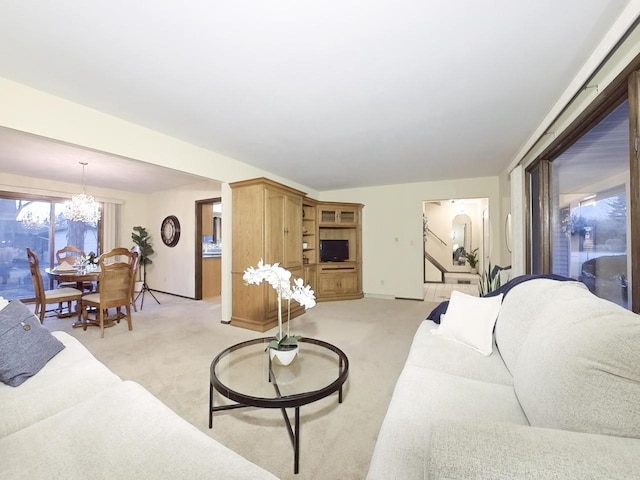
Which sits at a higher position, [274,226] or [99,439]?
[274,226]

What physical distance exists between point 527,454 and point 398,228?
509 cm

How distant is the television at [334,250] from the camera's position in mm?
5477

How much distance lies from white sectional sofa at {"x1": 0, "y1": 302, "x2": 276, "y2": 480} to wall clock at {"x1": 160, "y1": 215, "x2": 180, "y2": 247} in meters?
4.82

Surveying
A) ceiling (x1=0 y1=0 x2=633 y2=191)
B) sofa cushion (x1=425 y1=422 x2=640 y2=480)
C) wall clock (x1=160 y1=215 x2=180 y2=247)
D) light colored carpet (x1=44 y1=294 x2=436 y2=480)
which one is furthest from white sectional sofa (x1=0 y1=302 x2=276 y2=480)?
wall clock (x1=160 y1=215 x2=180 y2=247)

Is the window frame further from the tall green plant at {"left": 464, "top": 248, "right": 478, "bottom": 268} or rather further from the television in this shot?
the tall green plant at {"left": 464, "top": 248, "right": 478, "bottom": 268}

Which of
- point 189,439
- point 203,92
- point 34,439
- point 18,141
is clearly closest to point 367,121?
point 203,92

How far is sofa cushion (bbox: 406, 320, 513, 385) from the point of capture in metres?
1.44

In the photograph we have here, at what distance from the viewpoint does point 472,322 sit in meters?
1.87

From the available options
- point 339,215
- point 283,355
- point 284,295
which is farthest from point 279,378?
point 339,215

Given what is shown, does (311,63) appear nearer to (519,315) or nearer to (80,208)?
(519,315)

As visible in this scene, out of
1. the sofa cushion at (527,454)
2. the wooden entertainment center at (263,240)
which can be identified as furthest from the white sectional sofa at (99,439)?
the wooden entertainment center at (263,240)

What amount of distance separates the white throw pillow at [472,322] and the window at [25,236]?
697cm

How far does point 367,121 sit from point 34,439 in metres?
2.95

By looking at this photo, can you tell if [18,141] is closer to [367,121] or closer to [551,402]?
[367,121]
